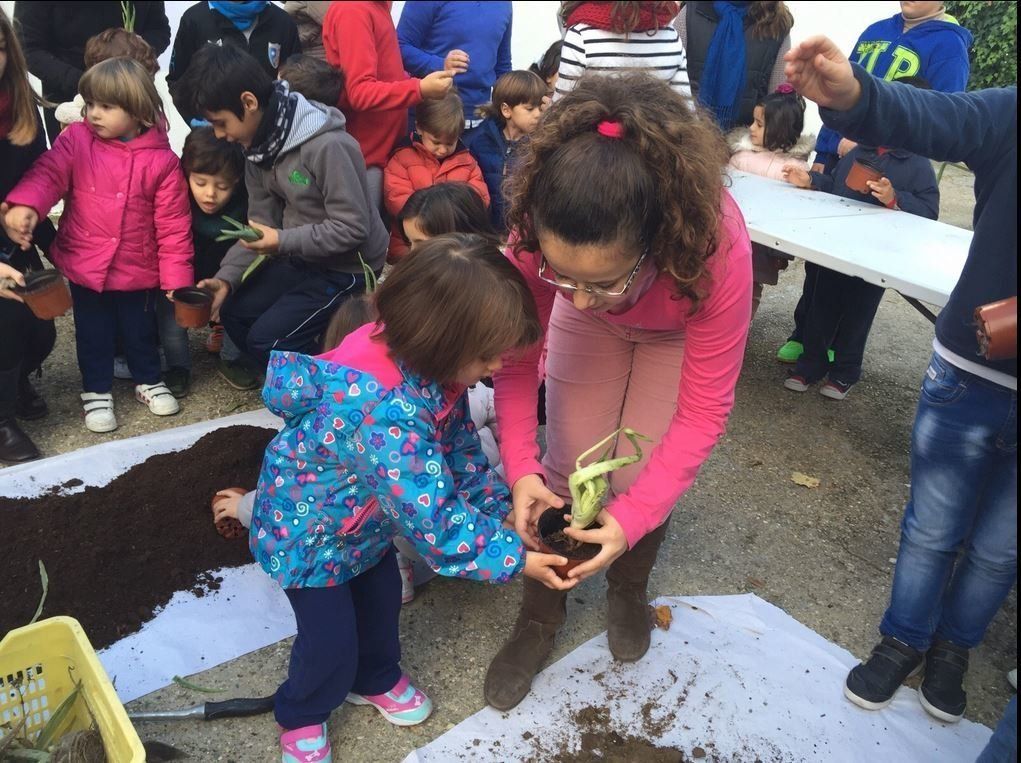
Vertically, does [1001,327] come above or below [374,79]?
above

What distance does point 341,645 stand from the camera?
68.6 inches

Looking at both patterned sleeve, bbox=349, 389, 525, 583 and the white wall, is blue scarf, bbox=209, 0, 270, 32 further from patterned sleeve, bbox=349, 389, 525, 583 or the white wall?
patterned sleeve, bbox=349, 389, 525, 583

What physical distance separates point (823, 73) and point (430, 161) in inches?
93.1

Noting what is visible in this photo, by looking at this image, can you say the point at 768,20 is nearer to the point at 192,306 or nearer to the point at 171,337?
the point at 192,306

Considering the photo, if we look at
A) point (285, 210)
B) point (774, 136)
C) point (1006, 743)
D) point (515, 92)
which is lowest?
→ point (1006, 743)

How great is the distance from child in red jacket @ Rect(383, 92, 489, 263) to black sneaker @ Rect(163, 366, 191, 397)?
3.30 feet

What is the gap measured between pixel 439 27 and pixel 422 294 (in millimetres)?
3230

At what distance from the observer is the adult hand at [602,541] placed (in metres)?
1.68

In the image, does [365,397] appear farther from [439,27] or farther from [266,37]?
[439,27]

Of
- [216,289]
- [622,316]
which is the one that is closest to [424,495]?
[622,316]

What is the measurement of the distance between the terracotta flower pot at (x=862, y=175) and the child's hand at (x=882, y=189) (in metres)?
0.02

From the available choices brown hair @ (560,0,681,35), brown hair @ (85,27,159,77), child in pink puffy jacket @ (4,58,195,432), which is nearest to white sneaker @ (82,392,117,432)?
child in pink puffy jacket @ (4,58,195,432)

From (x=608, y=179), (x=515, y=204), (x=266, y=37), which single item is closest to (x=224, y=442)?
(x=515, y=204)

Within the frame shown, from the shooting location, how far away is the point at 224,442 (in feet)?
9.25
